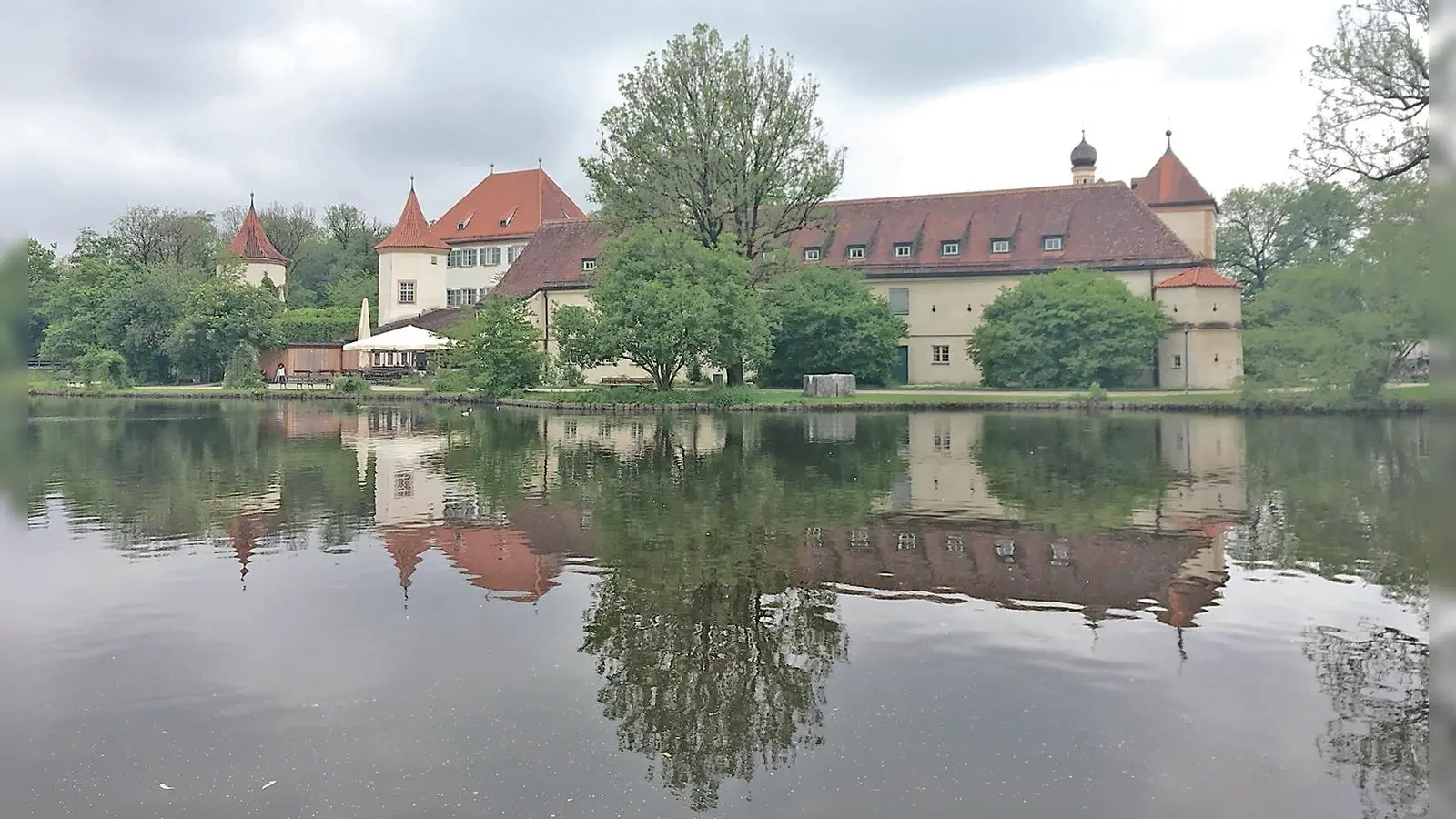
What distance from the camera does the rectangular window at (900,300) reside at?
182ft

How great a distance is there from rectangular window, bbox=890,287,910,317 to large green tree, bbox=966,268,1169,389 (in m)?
7.47

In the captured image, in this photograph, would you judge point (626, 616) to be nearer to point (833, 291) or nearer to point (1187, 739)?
point (1187, 739)

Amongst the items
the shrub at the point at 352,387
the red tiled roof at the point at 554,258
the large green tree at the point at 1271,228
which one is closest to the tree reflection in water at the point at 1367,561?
the shrub at the point at 352,387

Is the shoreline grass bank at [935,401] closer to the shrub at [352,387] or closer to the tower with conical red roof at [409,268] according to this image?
the shrub at [352,387]

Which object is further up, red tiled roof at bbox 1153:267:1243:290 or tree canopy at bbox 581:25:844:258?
tree canopy at bbox 581:25:844:258

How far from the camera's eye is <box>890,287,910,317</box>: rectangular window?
2180 inches

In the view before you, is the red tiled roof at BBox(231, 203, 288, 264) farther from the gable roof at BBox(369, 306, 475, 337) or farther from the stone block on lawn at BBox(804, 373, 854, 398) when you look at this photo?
the stone block on lawn at BBox(804, 373, 854, 398)

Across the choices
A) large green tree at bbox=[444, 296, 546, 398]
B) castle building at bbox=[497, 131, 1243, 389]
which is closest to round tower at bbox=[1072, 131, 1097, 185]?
castle building at bbox=[497, 131, 1243, 389]

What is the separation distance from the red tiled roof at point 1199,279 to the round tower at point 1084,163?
56.3 feet

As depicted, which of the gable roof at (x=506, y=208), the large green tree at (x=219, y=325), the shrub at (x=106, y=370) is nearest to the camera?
the shrub at (x=106, y=370)

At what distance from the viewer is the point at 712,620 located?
8.98m

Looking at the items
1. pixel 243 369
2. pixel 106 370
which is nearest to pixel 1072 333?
pixel 243 369

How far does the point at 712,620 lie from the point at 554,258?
55920 millimetres

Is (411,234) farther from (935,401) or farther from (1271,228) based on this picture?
(1271,228)
